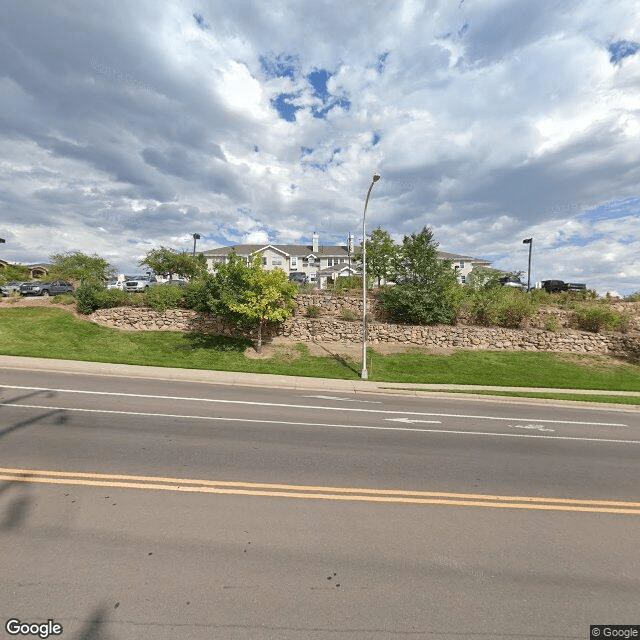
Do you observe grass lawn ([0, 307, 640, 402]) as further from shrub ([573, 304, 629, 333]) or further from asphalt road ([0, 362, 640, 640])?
asphalt road ([0, 362, 640, 640])

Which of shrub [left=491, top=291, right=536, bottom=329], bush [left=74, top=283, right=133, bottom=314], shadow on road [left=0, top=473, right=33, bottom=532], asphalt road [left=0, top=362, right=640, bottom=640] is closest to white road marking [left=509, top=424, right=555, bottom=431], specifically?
asphalt road [left=0, top=362, right=640, bottom=640]

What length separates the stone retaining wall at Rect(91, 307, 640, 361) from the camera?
22.5m

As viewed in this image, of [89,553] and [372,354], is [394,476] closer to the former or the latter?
[89,553]

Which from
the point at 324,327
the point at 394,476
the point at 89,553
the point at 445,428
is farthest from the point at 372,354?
the point at 89,553

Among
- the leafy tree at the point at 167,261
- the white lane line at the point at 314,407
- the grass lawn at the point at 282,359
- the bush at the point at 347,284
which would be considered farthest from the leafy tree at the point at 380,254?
the white lane line at the point at 314,407

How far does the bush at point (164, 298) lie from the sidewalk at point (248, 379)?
8.80m

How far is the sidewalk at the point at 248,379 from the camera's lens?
46.0ft

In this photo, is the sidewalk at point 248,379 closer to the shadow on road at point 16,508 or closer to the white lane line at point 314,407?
the white lane line at point 314,407

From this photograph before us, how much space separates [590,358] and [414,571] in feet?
77.4

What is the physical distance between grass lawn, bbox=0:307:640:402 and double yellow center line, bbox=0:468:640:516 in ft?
36.1

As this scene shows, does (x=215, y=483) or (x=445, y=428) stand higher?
(x=215, y=483)

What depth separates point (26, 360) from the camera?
14938mm

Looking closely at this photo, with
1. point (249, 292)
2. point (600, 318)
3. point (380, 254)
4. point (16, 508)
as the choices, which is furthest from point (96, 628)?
point (380, 254)

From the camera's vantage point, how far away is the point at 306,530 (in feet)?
13.5
